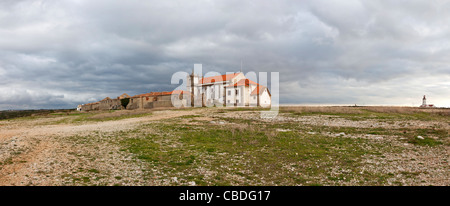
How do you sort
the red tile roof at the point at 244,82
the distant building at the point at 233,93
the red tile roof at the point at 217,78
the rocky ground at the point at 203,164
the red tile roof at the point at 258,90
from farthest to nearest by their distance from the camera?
the red tile roof at the point at 217,78 < the red tile roof at the point at 244,82 < the red tile roof at the point at 258,90 < the distant building at the point at 233,93 < the rocky ground at the point at 203,164

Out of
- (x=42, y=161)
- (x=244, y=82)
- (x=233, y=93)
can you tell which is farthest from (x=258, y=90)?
(x=42, y=161)

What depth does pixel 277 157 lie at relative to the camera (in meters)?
14.5

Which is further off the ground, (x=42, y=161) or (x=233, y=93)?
(x=233, y=93)

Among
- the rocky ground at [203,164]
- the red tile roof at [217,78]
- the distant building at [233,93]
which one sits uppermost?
the red tile roof at [217,78]

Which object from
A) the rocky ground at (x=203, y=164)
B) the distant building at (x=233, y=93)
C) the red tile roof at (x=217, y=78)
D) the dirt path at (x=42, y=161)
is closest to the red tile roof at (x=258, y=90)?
Result: the distant building at (x=233, y=93)

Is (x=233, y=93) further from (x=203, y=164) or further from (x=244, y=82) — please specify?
(x=203, y=164)

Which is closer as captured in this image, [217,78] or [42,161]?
[42,161]

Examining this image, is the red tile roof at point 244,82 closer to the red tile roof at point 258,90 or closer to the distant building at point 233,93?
the distant building at point 233,93

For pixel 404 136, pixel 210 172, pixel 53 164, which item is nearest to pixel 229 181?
pixel 210 172

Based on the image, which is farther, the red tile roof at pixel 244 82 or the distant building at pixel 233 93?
the red tile roof at pixel 244 82

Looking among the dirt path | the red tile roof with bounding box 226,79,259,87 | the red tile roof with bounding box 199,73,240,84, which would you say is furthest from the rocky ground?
the red tile roof with bounding box 199,73,240,84
